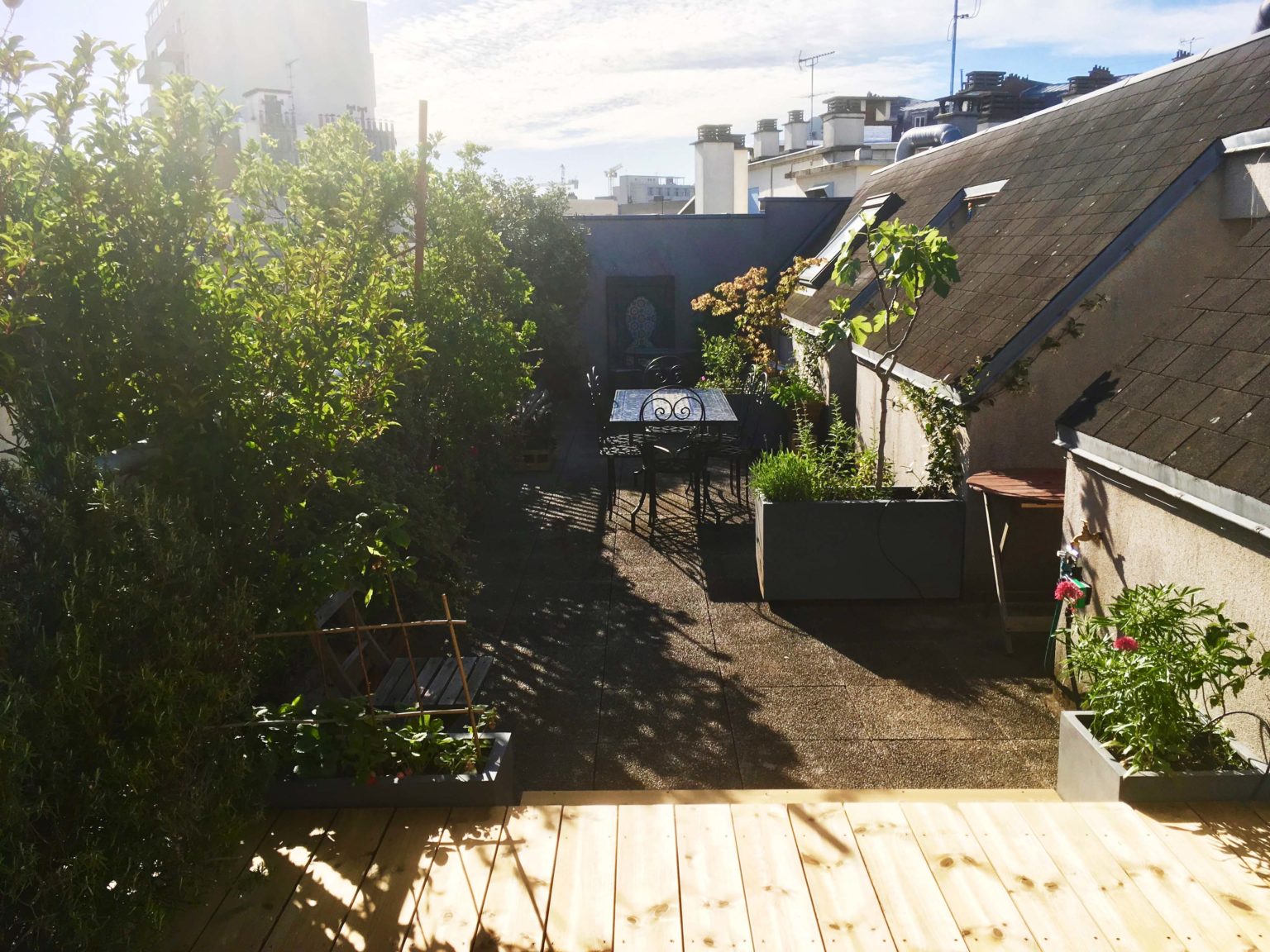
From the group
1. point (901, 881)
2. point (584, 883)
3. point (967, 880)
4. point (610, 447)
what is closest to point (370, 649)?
point (584, 883)

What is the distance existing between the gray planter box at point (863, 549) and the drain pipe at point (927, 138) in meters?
12.0

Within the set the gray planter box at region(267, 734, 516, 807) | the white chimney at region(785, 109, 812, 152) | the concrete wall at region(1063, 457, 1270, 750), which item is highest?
the white chimney at region(785, 109, 812, 152)

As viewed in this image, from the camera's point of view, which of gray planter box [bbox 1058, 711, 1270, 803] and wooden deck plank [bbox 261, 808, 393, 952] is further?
gray planter box [bbox 1058, 711, 1270, 803]

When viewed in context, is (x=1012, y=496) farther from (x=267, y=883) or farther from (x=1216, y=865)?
(x=267, y=883)

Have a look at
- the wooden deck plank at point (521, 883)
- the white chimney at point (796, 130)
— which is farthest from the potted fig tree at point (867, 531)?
the white chimney at point (796, 130)

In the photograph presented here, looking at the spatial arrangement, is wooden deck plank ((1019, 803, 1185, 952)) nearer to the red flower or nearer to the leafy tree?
the red flower

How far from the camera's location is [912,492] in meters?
7.97

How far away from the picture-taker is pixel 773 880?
359cm

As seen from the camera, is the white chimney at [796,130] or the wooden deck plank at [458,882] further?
the white chimney at [796,130]

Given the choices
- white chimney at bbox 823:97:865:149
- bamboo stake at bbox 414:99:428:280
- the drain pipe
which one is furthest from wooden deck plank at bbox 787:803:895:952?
white chimney at bbox 823:97:865:149

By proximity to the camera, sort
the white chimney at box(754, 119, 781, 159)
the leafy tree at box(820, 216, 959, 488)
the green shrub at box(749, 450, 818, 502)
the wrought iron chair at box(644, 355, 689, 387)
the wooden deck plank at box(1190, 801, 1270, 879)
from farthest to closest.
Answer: the white chimney at box(754, 119, 781, 159), the wrought iron chair at box(644, 355, 689, 387), the green shrub at box(749, 450, 818, 502), the leafy tree at box(820, 216, 959, 488), the wooden deck plank at box(1190, 801, 1270, 879)

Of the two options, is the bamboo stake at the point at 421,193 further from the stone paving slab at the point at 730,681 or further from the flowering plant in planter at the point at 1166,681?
the flowering plant in planter at the point at 1166,681

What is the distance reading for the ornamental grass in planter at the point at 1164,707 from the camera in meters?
4.00

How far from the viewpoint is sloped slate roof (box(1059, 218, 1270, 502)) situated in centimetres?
440
